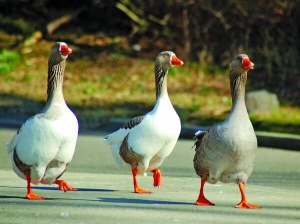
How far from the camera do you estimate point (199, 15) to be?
2289 cm

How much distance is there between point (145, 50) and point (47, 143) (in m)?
15.5

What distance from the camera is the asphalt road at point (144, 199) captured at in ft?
24.3

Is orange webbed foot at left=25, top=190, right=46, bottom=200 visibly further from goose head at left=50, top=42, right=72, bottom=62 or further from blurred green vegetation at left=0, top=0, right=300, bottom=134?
blurred green vegetation at left=0, top=0, right=300, bottom=134

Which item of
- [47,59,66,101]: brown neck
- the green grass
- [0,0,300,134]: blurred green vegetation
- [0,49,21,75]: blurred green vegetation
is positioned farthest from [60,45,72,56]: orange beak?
[0,49,21,75]: blurred green vegetation

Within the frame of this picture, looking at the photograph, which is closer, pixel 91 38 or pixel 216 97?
pixel 216 97

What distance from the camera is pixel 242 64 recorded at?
8.29 meters

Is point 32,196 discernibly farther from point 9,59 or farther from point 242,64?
point 9,59

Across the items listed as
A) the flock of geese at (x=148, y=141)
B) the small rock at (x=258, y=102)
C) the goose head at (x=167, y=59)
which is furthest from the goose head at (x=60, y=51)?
the small rock at (x=258, y=102)

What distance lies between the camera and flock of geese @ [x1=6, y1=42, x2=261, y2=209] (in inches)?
307

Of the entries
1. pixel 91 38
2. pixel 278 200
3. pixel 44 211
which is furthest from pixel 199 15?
pixel 44 211

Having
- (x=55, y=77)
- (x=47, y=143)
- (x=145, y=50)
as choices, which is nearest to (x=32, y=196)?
(x=47, y=143)

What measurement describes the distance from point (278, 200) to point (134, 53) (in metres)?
14.6

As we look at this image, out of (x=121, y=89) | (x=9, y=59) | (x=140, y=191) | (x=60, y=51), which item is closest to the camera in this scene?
(x=60, y=51)

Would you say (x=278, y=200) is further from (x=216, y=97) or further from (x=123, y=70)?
(x=123, y=70)
